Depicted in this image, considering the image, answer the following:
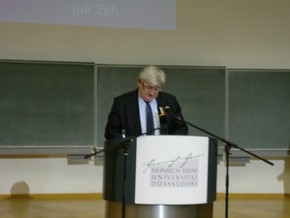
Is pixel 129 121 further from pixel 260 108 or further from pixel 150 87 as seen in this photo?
pixel 260 108

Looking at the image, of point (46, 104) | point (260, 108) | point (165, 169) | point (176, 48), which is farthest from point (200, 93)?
point (165, 169)

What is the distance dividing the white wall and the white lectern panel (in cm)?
293

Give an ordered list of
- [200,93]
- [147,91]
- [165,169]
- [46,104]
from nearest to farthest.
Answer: [165,169], [147,91], [46,104], [200,93]

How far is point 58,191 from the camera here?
17.8ft

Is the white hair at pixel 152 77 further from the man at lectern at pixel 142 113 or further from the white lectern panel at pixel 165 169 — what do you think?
the white lectern panel at pixel 165 169

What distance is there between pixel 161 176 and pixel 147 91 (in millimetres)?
634

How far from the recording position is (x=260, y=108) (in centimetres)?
566

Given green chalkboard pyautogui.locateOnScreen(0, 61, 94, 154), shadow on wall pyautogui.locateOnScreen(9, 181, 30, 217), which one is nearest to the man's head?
green chalkboard pyautogui.locateOnScreen(0, 61, 94, 154)

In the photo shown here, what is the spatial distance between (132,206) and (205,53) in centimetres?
336

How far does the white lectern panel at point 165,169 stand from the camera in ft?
8.55

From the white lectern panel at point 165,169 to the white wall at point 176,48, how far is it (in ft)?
9.60

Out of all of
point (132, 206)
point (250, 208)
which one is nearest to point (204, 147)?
point (132, 206)

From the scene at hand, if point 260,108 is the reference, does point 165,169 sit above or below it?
below

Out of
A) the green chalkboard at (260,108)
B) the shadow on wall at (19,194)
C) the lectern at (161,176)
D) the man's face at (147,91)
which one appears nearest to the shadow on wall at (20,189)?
the shadow on wall at (19,194)
